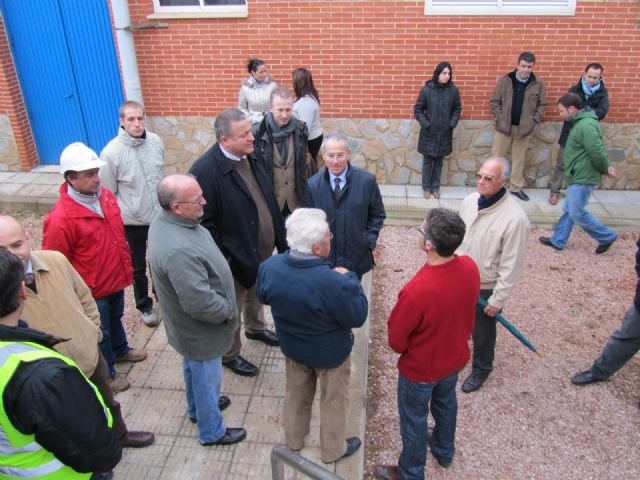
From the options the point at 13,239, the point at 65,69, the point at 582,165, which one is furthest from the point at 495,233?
the point at 65,69

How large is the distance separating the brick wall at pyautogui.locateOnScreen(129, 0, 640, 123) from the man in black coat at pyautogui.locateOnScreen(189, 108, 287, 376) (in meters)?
3.94

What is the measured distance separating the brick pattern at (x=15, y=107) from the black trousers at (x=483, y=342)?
24.2ft

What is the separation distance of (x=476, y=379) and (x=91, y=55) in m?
6.87

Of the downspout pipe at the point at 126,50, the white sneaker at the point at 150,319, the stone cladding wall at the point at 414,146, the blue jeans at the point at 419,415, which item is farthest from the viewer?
the stone cladding wall at the point at 414,146

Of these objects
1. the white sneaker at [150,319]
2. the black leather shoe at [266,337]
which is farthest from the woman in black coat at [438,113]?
the white sneaker at [150,319]

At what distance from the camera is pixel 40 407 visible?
5.76 ft

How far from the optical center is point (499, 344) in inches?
177

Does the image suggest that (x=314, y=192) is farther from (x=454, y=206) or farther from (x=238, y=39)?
(x=238, y=39)

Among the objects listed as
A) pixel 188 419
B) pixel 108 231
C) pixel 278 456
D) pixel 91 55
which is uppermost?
pixel 91 55

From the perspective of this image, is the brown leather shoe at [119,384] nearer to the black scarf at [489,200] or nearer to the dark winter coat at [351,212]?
the dark winter coat at [351,212]

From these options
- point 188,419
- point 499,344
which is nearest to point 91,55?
point 188,419

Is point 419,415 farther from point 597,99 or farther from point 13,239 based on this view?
point 597,99

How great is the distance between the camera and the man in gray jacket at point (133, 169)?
412cm

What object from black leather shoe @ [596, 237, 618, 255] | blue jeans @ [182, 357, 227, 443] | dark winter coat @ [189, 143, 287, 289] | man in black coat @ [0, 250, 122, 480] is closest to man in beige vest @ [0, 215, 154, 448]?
blue jeans @ [182, 357, 227, 443]
